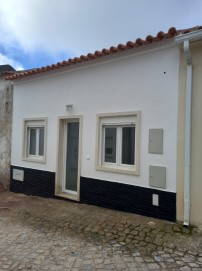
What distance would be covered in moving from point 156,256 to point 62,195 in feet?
13.3

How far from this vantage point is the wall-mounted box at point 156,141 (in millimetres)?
5129

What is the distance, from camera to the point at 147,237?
4.30 metres

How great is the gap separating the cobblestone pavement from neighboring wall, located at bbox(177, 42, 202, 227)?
481mm

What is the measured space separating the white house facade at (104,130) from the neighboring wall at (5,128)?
32cm

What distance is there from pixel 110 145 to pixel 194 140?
7.54 feet

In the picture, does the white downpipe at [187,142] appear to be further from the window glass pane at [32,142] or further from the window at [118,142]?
the window glass pane at [32,142]

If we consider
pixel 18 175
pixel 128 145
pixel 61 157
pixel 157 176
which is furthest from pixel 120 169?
pixel 18 175

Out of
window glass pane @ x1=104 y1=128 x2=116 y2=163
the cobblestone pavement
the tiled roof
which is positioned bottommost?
the cobblestone pavement

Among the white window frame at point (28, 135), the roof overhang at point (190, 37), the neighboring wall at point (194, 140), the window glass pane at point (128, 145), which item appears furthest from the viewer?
the white window frame at point (28, 135)

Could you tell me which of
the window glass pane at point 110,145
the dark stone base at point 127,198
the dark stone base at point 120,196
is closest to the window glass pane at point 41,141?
the dark stone base at point 120,196

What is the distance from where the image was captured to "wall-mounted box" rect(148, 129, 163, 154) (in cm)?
513

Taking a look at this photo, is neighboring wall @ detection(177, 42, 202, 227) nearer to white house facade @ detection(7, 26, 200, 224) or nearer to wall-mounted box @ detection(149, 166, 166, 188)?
white house facade @ detection(7, 26, 200, 224)

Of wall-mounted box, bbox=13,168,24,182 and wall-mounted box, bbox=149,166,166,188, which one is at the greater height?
wall-mounted box, bbox=149,166,166,188

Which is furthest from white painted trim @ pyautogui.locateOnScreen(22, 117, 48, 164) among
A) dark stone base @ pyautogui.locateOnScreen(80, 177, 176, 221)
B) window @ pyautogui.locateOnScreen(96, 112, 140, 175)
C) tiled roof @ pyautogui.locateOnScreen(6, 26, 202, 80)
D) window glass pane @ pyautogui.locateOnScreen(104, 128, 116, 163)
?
window glass pane @ pyautogui.locateOnScreen(104, 128, 116, 163)
